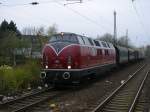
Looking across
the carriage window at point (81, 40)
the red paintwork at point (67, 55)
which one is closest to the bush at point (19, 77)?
the red paintwork at point (67, 55)

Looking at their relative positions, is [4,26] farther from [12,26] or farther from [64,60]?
[64,60]

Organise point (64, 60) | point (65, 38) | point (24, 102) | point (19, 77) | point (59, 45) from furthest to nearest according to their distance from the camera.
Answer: point (19, 77) → point (65, 38) → point (59, 45) → point (64, 60) → point (24, 102)

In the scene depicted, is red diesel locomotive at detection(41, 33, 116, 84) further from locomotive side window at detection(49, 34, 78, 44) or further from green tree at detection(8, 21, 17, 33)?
green tree at detection(8, 21, 17, 33)

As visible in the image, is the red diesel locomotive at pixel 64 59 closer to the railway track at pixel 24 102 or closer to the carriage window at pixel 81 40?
the carriage window at pixel 81 40

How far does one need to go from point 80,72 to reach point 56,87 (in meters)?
2.02

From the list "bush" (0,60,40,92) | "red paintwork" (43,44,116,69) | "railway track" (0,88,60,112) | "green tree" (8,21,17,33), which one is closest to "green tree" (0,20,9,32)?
"green tree" (8,21,17,33)

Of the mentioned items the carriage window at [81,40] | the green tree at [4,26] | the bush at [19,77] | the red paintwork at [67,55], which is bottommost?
the bush at [19,77]

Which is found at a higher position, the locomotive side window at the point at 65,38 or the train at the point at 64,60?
the locomotive side window at the point at 65,38

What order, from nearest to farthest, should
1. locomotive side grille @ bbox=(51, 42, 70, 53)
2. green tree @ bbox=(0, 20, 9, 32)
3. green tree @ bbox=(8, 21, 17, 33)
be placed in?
locomotive side grille @ bbox=(51, 42, 70, 53)
green tree @ bbox=(0, 20, 9, 32)
green tree @ bbox=(8, 21, 17, 33)

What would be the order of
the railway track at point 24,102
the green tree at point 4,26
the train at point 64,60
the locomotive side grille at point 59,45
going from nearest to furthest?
the railway track at point 24,102
the train at point 64,60
the locomotive side grille at point 59,45
the green tree at point 4,26

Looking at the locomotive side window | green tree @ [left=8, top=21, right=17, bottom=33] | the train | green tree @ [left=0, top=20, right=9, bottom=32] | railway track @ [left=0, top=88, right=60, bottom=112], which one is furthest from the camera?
green tree @ [left=8, top=21, right=17, bottom=33]

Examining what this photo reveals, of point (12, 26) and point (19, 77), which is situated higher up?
point (12, 26)

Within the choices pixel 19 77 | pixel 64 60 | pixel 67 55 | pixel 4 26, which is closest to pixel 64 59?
pixel 64 60

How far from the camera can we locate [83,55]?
1938cm
